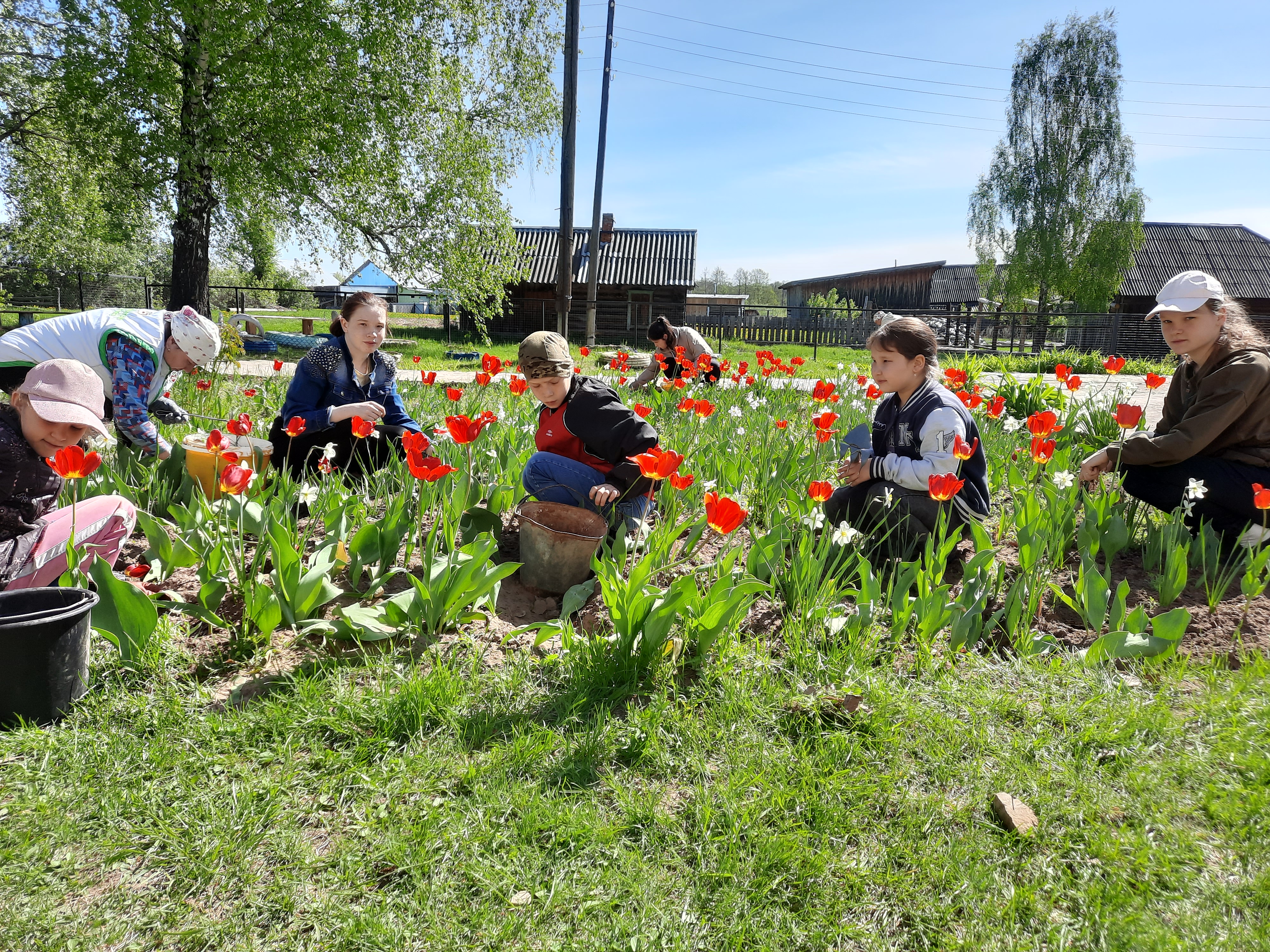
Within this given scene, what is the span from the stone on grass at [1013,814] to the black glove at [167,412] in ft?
12.1

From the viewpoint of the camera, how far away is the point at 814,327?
74.5 ft

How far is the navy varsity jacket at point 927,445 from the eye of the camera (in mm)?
2891

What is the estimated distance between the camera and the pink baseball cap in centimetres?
201

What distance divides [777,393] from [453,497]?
4392 mm

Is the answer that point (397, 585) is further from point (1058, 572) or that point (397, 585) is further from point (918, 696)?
point (1058, 572)

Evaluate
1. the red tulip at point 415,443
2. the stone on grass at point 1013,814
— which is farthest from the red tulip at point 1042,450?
the red tulip at point 415,443

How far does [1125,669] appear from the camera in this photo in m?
2.26

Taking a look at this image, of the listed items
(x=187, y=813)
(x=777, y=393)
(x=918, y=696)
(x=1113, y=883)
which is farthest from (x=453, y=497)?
(x=777, y=393)

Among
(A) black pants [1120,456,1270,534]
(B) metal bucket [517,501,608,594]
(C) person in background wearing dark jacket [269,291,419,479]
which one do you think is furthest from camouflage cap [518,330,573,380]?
(A) black pants [1120,456,1270,534]

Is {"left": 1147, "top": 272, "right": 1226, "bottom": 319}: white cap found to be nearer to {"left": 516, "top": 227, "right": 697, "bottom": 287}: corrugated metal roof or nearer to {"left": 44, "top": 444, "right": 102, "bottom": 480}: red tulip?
{"left": 44, "top": 444, "right": 102, "bottom": 480}: red tulip

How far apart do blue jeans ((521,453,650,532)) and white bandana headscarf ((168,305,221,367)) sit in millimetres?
1588

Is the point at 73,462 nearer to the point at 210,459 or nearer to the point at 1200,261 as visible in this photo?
the point at 210,459

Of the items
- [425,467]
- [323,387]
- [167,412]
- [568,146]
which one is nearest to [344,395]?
[323,387]

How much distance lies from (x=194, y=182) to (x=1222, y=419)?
12653 millimetres
